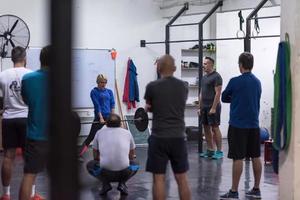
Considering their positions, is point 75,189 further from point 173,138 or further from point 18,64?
point 18,64

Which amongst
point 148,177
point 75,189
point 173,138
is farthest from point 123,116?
point 75,189

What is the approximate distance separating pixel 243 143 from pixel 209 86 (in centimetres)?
297

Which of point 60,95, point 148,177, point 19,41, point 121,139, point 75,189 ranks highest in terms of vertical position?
point 19,41

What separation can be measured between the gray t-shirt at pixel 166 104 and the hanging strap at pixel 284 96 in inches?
34.2

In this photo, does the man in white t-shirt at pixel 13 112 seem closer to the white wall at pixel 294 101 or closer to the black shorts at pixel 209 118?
the white wall at pixel 294 101

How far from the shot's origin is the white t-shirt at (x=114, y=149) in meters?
4.97

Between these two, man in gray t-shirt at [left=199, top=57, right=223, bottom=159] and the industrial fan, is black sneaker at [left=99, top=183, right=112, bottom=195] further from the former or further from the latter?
the industrial fan

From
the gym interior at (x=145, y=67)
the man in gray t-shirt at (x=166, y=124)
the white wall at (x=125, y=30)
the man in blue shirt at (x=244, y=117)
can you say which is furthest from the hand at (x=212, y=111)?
the man in gray t-shirt at (x=166, y=124)

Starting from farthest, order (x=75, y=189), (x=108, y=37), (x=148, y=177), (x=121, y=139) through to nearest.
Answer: (x=108, y=37)
(x=148, y=177)
(x=121, y=139)
(x=75, y=189)

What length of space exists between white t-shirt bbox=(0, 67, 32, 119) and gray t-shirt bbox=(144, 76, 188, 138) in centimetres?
108

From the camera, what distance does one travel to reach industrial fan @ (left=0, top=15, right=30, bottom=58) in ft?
28.1

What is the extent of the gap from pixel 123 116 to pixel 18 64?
598 cm

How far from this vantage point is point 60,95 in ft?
2.60

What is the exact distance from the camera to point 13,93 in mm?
4453
